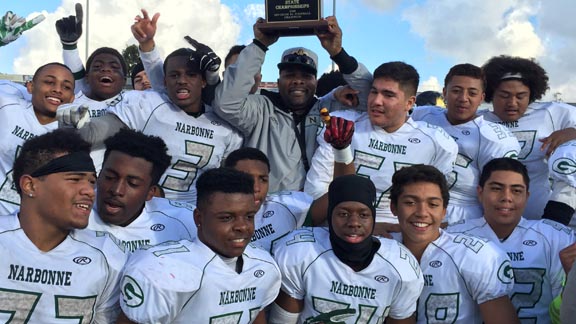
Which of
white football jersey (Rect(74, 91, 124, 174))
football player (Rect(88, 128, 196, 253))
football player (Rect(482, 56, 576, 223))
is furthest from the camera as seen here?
football player (Rect(482, 56, 576, 223))

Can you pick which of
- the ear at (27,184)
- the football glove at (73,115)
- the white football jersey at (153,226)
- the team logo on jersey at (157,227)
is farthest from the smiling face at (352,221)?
the football glove at (73,115)

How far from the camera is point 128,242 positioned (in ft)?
12.1

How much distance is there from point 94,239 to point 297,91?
2.31 m

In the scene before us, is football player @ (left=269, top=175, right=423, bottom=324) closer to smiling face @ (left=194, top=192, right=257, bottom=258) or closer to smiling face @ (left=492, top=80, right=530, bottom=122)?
smiling face @ (left=194, top=192, right=257, bottom=258)

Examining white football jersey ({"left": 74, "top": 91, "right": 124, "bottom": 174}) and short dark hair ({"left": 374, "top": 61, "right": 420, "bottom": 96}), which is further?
white football jersey ({"left": 74, "top": 91, "right": 124, "bottom": 174})

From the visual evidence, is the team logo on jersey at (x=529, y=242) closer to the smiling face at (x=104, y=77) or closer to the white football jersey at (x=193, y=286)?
the white football jersey at (x=193, y=286)

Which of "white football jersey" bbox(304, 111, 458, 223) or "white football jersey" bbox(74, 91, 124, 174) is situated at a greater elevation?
"white football jersey" bbox(74, 91, 124, 174)

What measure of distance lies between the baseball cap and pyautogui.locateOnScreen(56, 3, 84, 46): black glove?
207 cm

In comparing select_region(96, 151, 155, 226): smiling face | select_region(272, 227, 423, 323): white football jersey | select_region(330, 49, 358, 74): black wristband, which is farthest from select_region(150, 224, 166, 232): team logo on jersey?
select_region(330, 49, 358, 74): black wristband

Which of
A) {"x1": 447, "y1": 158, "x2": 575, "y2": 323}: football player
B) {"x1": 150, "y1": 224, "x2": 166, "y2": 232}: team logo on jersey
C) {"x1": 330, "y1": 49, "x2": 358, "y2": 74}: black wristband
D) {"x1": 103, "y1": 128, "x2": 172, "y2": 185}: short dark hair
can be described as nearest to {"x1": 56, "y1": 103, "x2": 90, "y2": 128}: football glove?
{"x1": 103, "y1": 128, "x2": 172, "y2": 185}: short dark hair

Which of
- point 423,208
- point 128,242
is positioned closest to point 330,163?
point 423,208

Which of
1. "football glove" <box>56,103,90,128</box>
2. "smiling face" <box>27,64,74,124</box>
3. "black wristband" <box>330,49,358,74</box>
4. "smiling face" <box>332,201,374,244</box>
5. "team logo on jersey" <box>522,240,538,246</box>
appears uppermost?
"black wristband" <box>330,49,358,74</box>

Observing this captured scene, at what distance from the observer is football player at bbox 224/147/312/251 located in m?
4.28

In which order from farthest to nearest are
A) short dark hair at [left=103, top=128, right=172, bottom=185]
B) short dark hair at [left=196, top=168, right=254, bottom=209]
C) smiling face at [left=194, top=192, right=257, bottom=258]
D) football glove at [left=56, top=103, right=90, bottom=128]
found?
football glove at [left=56, top=103, right=90, bottom=128] < short dark hair at [left=103, top=128, right=172, bottom=185] < short dark hair at [left=196, top=168, right=254, bottom=209] < smiling face at [left=194, top=192, right=257, bottom=258]
